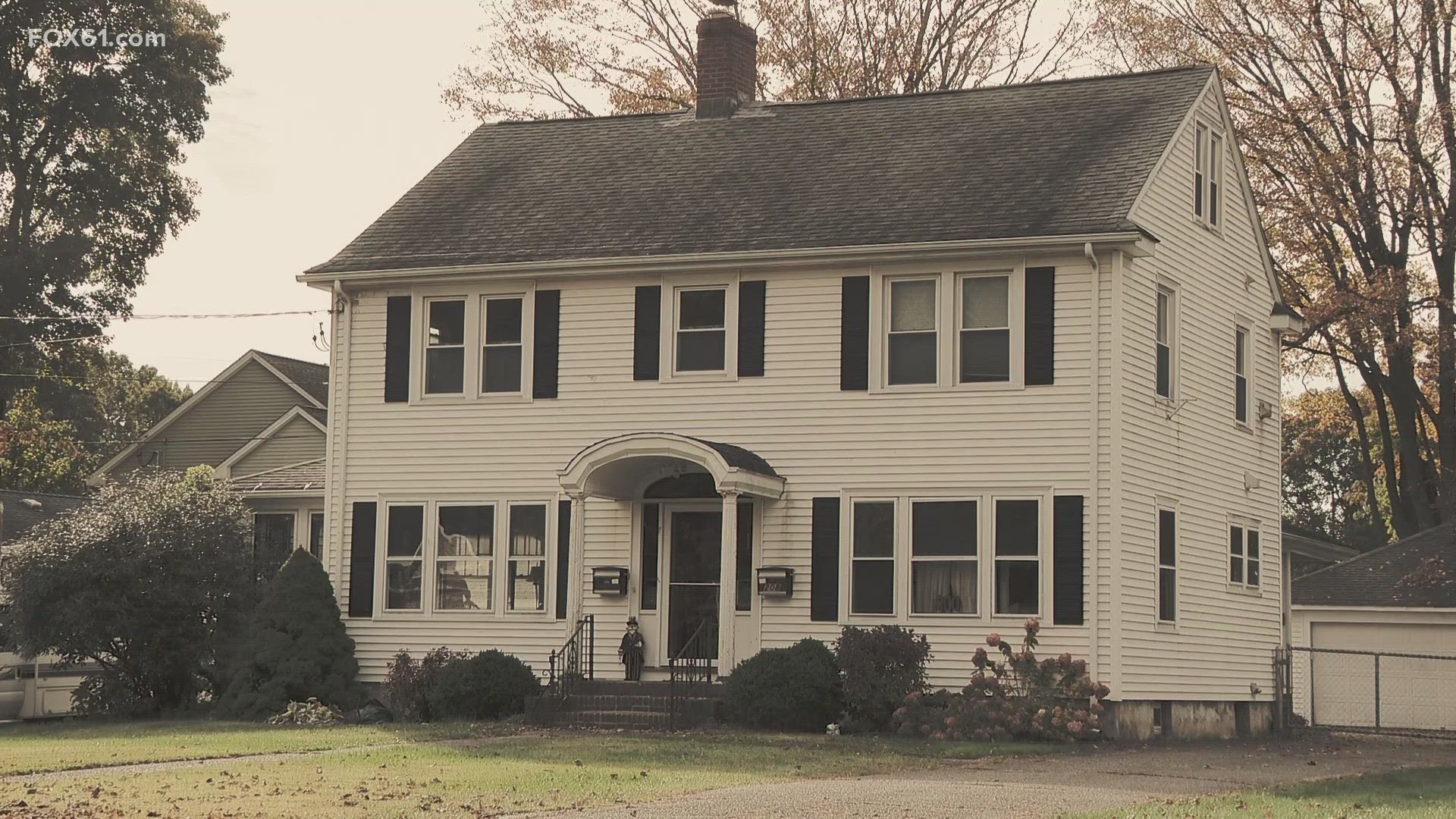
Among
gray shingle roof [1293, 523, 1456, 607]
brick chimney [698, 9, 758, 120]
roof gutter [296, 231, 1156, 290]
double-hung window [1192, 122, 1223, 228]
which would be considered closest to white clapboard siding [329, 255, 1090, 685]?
roof gutter [296, 231, 1156, 290]

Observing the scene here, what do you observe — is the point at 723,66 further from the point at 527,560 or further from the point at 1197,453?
the point at 1197,453

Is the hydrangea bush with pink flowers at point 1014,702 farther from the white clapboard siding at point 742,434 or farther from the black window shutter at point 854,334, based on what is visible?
the black window shutter at point 854,334

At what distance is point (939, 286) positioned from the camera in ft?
78.4

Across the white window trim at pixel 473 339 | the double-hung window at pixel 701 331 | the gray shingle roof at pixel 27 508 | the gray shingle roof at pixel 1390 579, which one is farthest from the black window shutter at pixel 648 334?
the gray shingle roof at pixel 27 508

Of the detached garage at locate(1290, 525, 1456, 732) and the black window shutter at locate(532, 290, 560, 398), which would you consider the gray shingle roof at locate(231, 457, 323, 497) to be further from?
the detached garage at locate(1290, 525, 1456, 732)

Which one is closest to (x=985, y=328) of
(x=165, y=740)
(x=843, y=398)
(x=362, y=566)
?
(x=843, y=398)

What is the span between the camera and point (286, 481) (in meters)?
30.6

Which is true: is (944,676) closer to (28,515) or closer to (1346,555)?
(1346,555)

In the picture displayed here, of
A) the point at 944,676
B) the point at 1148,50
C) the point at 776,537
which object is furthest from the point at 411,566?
the point at 1148,50

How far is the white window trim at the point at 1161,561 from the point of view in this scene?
23.8 meters

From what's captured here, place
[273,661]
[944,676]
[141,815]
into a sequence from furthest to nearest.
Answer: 1. [273,661]
2. [944,676]
3. [141,815]

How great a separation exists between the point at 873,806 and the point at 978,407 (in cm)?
995

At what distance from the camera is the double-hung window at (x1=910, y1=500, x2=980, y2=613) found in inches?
920

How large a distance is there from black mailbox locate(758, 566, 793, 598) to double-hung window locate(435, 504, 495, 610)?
3904 mm
